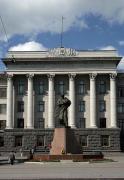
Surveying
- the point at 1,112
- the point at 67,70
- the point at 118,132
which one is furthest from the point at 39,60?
the point at 118,132

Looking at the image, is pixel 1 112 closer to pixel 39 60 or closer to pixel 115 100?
pixel 39 60

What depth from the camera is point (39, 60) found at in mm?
92750

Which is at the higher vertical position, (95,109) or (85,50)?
(85,50)

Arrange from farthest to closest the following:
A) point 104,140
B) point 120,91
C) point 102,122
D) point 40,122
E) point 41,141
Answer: point 120,91
point 40,122
point 102,122
point 41,141
point 104,140

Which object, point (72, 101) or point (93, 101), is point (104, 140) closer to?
point (93, 101)

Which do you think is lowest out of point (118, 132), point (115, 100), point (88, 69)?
point (118, 132)

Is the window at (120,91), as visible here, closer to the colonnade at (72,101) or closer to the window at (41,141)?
the colonnade at (72,101)

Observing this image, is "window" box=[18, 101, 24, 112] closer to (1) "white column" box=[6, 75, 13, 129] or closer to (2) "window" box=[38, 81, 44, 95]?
(1) "white column" box=[6, 75, 13, 129]

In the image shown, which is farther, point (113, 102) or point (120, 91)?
point (120, 91)

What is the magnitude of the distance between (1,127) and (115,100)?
69.1ft

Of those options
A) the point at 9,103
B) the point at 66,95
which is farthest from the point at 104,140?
the point at 9,103

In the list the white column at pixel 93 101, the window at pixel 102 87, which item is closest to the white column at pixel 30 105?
the white column at pixel 93 101

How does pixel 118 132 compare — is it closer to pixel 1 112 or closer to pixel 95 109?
pixel 95 109

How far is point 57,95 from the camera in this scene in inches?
3691
